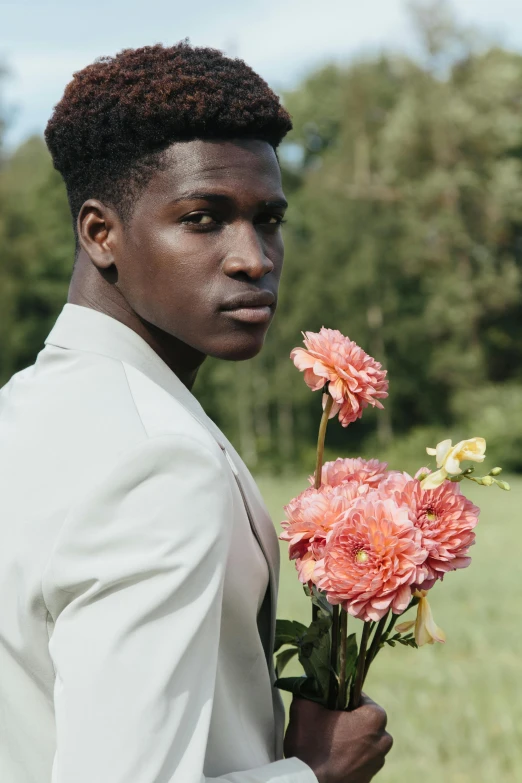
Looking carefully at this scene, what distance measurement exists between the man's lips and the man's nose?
0.04 meters

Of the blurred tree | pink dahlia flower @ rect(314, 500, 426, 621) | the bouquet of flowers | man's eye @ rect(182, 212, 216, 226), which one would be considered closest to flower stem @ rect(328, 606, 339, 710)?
the bouquet of flowers

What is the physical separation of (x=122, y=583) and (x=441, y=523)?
784 mm

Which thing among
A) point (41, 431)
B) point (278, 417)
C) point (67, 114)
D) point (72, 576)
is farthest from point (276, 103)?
point (278, 417)

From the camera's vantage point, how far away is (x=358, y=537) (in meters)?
2.07

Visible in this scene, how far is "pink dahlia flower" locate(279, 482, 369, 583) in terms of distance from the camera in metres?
2.13

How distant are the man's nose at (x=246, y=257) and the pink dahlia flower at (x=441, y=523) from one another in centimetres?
54

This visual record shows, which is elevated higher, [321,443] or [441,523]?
[321,443]

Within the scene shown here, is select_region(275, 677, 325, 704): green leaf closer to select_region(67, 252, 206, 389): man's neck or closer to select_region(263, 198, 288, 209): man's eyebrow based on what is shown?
select_region(67, 252, 206, 389): man's neck

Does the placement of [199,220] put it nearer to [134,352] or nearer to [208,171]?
[208,171]

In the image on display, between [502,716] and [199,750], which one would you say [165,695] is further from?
[502,716]

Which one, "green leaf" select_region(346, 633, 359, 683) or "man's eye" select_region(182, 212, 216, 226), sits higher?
"man's eye" select_region(182, 212, 216, 226)

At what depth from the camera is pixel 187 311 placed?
6.82 feet

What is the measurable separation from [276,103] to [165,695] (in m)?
1.23

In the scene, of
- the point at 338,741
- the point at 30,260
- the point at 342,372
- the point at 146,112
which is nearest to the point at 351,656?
the point at 338,741
